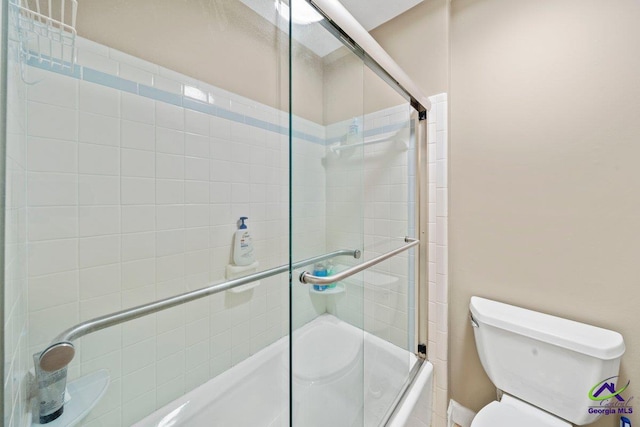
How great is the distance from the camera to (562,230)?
98 centimetres

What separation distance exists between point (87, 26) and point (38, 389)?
995 millimetres

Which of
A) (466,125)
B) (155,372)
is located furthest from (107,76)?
(466,125)

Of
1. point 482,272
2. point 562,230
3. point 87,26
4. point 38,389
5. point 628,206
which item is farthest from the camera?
point 482,272

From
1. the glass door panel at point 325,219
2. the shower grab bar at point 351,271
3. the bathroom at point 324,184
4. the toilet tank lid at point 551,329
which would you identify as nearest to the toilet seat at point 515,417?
the bathroom at point 324,184

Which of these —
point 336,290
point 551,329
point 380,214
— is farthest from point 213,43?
point 551,329

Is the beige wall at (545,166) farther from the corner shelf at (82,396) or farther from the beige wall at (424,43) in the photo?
the corner shelf at (82,396)

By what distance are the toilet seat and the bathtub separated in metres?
0.26

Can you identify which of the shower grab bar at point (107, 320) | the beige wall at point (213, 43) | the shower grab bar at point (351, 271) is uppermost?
the beige wall at point (213, 43)

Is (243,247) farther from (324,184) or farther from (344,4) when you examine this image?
(344,4)

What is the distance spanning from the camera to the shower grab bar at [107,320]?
1.86 feet

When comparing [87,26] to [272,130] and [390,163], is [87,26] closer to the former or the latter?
[272,130]

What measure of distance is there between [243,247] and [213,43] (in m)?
→ 0.89

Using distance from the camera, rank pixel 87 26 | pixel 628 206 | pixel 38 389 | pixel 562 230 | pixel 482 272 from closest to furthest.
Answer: pixel 38 389
pixel 87 26
pixel 628 206
pixel 562 230
pixel 482 272

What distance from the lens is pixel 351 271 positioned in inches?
31.0
